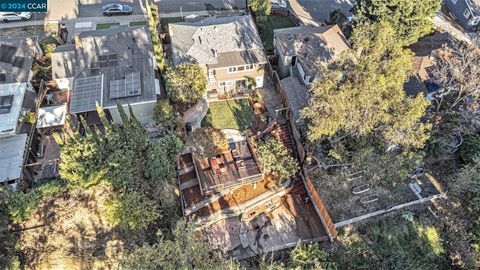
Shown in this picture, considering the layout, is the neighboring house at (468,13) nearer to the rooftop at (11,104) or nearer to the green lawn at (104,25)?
the green lawn at (104,25)

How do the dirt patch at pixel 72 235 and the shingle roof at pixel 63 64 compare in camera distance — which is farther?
the shingle roof at pixel 63 64

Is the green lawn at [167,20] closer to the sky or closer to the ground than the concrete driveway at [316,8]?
closer to the sky

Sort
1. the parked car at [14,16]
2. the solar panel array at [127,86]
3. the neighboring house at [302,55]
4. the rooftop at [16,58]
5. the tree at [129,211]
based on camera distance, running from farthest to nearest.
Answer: the parked car at [14,16], the neighboring house at [302,55], the rooftop at [16,58], the solar panel array at [127,86], the tree at [129,211]

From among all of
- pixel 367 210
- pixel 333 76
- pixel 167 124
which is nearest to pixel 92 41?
pixel 167 124

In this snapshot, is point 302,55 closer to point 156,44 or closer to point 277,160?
point 277,160

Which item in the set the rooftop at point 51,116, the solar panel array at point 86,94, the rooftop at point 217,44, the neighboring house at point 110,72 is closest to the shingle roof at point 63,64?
the neighboring house at point 110,72
